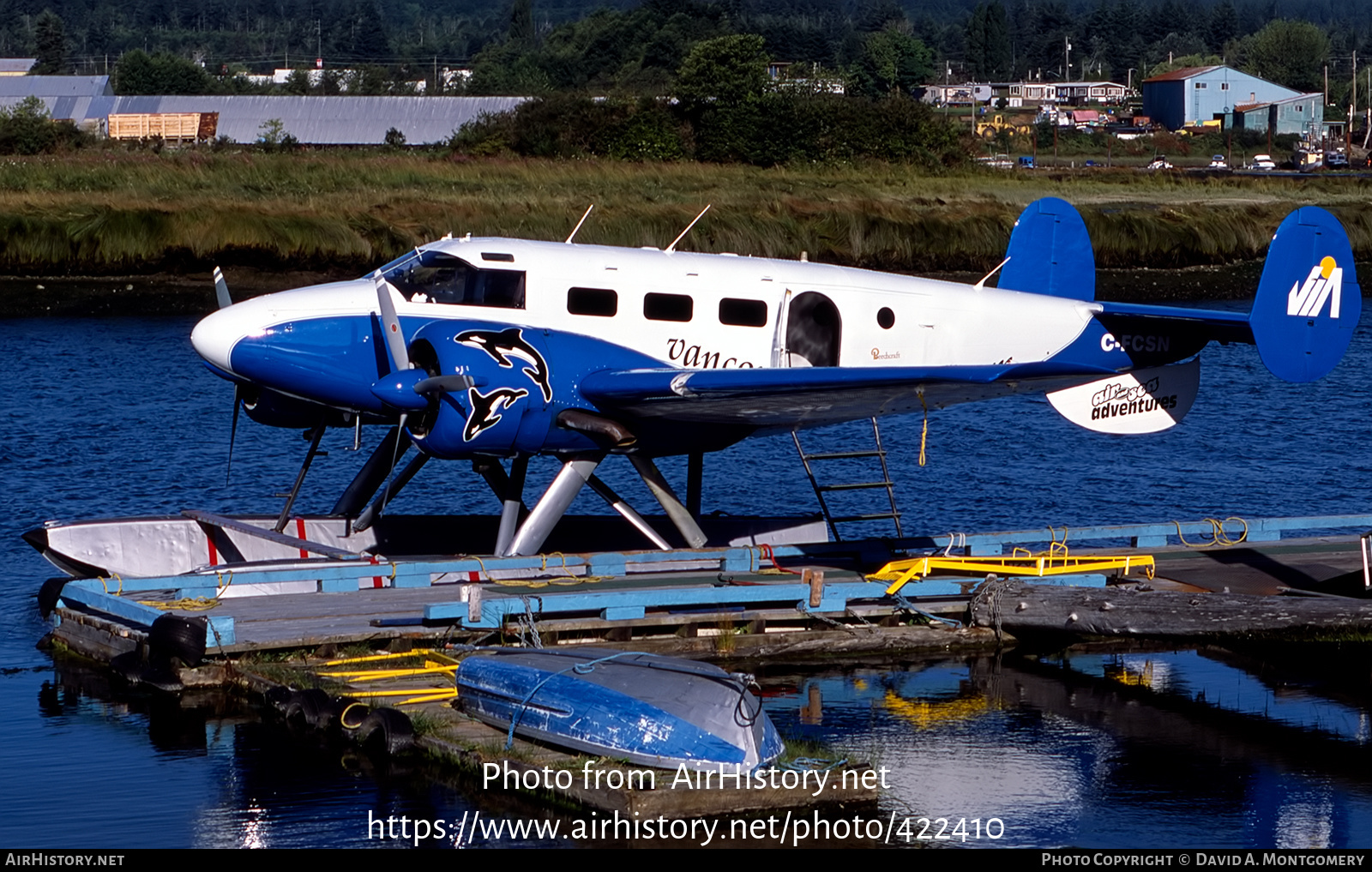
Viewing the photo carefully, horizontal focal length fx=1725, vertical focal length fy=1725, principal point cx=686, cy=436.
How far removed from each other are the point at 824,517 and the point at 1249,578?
483 centimetres

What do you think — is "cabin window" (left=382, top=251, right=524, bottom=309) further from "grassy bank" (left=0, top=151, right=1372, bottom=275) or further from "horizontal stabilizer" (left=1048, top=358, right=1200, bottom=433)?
"grassy bank" (left=0, top=151, right=1372, bottom=275)

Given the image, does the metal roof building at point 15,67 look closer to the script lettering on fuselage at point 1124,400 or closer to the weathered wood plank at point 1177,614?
the script lettering on fuselage at point 1124,400

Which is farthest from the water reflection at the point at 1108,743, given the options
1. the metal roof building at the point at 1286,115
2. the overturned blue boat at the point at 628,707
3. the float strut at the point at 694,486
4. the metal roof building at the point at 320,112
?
the metal roof building at the point at 1286,115

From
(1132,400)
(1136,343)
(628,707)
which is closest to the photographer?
(628,707)

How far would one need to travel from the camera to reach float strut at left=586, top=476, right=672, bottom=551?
1834 cm

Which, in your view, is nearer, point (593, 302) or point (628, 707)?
point (628, 707)

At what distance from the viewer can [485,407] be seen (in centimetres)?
1689

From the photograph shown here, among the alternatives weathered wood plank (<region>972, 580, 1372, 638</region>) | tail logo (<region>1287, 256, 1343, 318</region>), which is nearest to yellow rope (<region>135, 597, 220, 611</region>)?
weathered wood plank (<region>972, 580, 1372, 638</region>)

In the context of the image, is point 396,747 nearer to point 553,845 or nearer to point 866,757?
point 553,845

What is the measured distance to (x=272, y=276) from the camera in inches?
1781

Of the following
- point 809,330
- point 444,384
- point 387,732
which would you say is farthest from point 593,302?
point 387,732

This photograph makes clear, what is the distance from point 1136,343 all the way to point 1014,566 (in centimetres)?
311

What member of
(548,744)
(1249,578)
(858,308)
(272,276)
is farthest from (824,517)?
(272,276)

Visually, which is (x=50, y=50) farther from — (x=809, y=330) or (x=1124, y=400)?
(x=1124, y=400)
